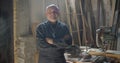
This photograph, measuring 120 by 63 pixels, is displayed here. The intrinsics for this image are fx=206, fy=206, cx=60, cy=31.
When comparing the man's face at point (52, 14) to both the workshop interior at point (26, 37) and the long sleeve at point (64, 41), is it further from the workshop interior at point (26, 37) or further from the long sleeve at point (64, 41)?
the workshop interior at point (26, 37)

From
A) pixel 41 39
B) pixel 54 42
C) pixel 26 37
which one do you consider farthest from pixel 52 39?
pixel 26 37

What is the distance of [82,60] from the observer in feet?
11.8

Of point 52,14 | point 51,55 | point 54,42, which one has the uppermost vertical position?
point 52,14

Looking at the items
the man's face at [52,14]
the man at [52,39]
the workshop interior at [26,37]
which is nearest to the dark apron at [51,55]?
the man at [52,39]

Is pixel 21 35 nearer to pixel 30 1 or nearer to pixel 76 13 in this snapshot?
pixel 30 1

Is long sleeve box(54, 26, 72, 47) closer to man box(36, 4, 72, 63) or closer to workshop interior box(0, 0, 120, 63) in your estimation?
man box(36, 4, 72, 63)

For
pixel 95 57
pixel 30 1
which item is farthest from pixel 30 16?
pixel 95 57

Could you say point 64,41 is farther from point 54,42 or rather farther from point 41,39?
point 41,39

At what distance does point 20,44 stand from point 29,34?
28 centimetres

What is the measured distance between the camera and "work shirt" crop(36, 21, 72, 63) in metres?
2.88

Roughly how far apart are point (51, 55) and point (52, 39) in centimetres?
23

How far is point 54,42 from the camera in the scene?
2.89 m

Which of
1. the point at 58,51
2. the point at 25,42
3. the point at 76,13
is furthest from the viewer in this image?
the point at 76,13

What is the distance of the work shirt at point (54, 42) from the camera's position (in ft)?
9.45
